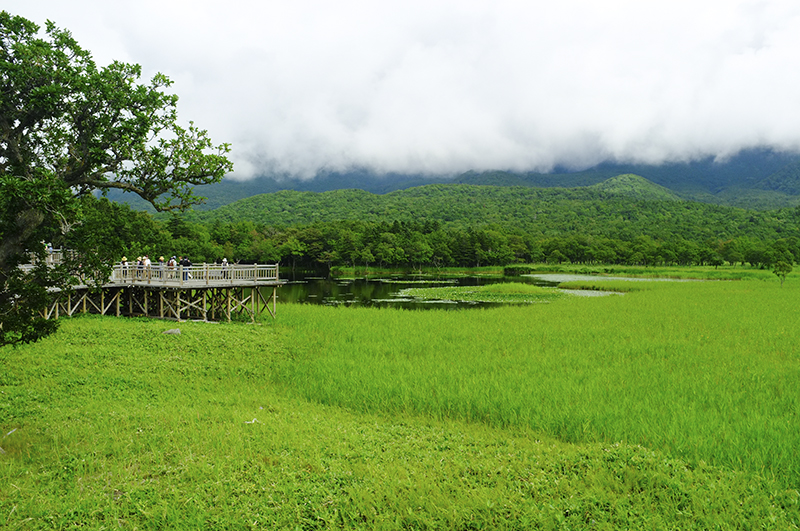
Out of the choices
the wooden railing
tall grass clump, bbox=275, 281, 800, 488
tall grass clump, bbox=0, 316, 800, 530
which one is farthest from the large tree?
the wooden railing

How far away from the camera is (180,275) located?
84.8 ft

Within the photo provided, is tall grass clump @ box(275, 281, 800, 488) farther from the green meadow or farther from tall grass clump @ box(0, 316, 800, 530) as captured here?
tall grass clump @ box(0, 316, 800, 530)

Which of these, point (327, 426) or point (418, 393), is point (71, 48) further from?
point (418, 393)

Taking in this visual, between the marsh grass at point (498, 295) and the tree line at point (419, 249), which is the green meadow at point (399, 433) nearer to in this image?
the marsh grass at point (498, 295)

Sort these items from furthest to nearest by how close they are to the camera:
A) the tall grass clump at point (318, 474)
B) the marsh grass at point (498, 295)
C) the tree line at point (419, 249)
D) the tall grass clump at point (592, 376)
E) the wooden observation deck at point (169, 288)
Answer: the tree line at point (419, 249) → the marsh grass at point (498, 295) → the wooden observation deck at point (169, 288) → the tall grass clump at point (592, 376) → the tall grass clump at point (318, 474)

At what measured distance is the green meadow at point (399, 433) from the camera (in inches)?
264

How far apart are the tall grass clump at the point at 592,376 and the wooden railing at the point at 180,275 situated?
4.24m

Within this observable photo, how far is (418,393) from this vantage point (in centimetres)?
1267

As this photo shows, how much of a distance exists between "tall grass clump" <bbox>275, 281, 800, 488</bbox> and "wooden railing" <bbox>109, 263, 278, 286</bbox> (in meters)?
4.24

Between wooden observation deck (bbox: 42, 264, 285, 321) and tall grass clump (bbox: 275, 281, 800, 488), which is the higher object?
wooden observation deck (bbox: 42, 264, 285, 321)

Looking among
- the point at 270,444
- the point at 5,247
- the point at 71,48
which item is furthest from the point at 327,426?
the point at 71,48

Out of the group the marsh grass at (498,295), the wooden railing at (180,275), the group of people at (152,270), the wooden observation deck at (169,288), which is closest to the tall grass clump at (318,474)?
the wooden railing at (180,275)

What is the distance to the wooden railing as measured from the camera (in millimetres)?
25922

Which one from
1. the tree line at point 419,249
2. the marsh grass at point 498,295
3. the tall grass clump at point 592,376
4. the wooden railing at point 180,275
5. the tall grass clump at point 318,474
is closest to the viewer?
the tall grass clump at point 318,474
